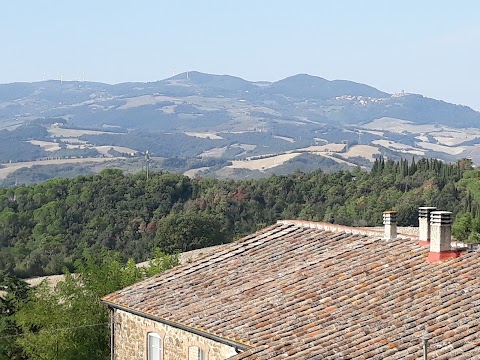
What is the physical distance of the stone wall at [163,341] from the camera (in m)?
16.1

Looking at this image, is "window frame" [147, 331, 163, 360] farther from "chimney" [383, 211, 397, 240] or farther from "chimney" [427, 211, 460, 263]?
"chimney" [427, 211, 460, 263]

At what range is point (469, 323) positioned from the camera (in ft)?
44.3

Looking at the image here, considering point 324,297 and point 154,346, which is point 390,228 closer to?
point 324,297

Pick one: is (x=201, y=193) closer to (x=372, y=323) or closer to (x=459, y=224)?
(x=459, y=224)

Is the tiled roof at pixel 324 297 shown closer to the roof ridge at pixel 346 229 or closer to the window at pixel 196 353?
the roof ridge at pixel 346 229

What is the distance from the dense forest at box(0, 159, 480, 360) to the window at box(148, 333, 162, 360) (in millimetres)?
30938

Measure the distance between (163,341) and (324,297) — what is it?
11.1 feet

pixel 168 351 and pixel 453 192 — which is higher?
pixel 168 351

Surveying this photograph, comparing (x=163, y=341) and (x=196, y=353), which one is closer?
(x=196, y=353)

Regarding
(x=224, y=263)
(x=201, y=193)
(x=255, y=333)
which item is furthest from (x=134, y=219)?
(x=255, y=333)

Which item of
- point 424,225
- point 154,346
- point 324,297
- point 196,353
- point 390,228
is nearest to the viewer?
point 324,297

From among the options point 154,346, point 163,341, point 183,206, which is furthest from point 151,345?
point 183,206

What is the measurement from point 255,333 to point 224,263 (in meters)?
4.66

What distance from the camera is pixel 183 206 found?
79.9 metres
